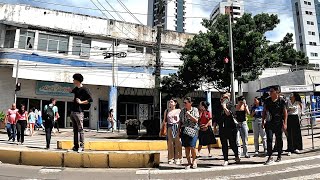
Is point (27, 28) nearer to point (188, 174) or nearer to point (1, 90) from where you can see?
point (1, 90)

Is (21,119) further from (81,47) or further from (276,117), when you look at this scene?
(81,47)

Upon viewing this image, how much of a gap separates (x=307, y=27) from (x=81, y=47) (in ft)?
269

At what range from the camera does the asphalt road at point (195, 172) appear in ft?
20.8

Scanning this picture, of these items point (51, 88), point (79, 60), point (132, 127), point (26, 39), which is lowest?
point (132, 127)

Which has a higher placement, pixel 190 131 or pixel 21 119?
pixel 21 119

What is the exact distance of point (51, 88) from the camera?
25656mm

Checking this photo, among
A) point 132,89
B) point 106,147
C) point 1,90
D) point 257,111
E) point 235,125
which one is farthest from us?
point 132,89

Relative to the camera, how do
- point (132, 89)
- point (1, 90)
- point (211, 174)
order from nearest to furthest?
point (211, 174) < point (1, 90) < point (132, 89)

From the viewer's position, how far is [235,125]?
7.67 metres

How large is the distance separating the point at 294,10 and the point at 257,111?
98.4 meters

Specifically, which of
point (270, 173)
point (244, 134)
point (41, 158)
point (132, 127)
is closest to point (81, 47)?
point (132, 127)

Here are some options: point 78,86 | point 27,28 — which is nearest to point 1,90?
point 27,28

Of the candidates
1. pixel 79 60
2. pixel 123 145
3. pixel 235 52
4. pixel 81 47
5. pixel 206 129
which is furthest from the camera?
pixel 81 47

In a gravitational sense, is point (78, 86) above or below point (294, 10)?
below
